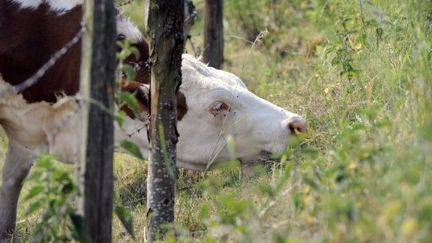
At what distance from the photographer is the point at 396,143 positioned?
15.1ft

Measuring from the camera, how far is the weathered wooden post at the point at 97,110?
4.26m

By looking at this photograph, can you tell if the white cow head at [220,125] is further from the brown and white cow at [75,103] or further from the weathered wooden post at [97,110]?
the weathered wooden post at [97,110]

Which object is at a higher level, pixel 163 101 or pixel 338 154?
pixel 163 101

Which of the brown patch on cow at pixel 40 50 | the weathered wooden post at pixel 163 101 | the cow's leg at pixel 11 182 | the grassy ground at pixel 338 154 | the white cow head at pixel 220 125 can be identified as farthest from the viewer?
the cow's leg at pixel 11 182

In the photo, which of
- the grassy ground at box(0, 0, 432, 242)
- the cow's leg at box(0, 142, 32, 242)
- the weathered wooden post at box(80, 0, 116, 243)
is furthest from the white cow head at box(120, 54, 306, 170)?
the weathered wooden post at box(80, 0, 116, 243)

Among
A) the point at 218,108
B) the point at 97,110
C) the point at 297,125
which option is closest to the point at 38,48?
the point at 218,108

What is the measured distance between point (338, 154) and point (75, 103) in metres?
2.47

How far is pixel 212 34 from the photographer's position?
8773 millimetres

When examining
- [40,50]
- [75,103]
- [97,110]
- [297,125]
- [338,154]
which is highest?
[40,50]

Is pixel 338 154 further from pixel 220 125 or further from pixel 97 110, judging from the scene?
pixel 220 125

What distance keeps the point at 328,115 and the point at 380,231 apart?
329 centimetres

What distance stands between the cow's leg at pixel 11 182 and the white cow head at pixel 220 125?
2.97 feet

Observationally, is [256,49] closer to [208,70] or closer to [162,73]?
[208,70]

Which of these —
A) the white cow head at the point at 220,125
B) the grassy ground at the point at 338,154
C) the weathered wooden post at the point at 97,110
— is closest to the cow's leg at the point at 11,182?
the grassy ground at the point at 338,154
